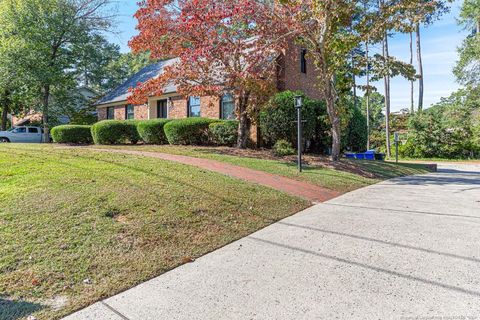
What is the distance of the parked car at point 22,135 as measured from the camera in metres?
23.5

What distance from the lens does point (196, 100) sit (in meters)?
17.9

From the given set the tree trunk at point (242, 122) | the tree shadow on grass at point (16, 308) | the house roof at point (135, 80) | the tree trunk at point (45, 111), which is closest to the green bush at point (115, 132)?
the house roof at point (135, 80)

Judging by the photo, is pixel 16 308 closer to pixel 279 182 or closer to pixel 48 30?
pixel 279 182

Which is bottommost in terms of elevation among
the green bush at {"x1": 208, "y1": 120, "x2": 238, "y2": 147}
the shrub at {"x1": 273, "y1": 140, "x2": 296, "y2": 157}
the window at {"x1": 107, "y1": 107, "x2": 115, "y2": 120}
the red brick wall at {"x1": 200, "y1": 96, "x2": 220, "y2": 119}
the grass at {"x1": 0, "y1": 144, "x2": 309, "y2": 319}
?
the grass at {"x1": 0, "y1": 144, "x2": 309, "y2": 319}

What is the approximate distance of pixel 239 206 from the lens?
5.73m

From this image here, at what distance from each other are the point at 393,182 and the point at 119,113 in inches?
731

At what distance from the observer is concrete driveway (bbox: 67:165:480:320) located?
2.69 metres

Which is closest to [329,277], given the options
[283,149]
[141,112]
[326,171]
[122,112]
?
[326,171]

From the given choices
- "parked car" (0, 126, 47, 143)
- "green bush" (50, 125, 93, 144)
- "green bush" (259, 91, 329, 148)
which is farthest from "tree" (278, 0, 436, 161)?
"parked car" (0, 126, 47, 143)

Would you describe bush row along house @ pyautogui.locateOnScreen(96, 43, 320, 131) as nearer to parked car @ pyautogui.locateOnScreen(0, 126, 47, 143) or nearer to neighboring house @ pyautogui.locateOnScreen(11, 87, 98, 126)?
neighboring house @ pyautogui.locateOnScreen(11, 87, 98, 126)

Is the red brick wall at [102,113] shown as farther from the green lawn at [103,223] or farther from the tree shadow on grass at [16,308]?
the tree shadow on grass at [16,308]

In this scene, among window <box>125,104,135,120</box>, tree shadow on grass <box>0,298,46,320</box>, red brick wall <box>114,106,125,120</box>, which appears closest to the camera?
tree shadow on grass <box>0,298,46,320</box>

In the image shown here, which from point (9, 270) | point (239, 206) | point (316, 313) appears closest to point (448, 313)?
point (316, 313)

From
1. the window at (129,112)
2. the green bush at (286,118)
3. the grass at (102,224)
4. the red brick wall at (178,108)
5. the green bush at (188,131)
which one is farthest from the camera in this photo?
the window at (129,112)
